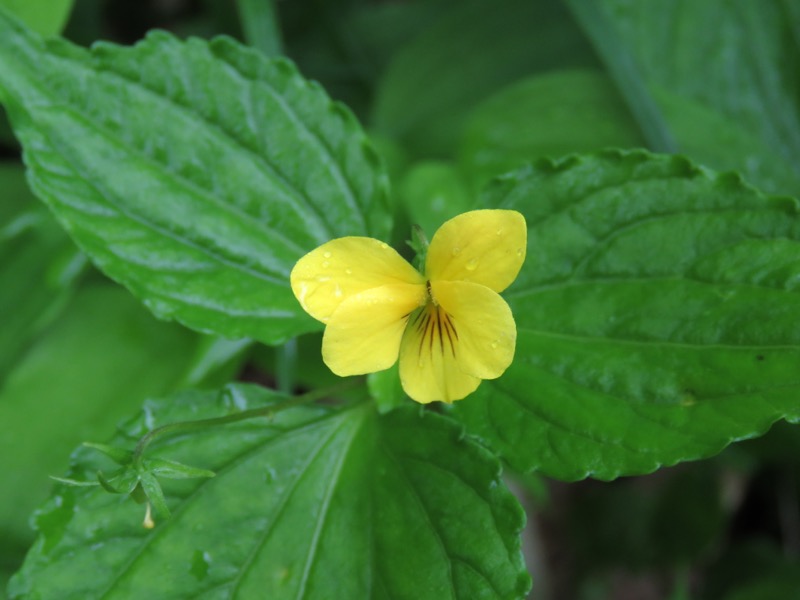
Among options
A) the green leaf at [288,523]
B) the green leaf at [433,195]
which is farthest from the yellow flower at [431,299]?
the green leaf at [433,195]

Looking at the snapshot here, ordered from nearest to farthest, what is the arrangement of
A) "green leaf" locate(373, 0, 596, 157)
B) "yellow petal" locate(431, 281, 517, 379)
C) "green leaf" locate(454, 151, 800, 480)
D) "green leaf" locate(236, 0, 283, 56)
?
"yellow petal" locate(431, 281, 517, 379) → "green leaf" locate(454, 151, 800, 480) → "green leaf" locate(236, 0, 283, 56) → "green leaf" locate(373, 0, 596, 157)

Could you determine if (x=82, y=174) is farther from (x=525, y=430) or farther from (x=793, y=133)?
(x=793, y=133)

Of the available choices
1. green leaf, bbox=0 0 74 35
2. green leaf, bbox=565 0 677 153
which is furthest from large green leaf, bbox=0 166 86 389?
green leaf, bbox=565 0 677 153

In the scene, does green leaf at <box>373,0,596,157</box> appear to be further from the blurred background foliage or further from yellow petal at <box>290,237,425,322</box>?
yellow petal at <box>290,237,425,322</box>

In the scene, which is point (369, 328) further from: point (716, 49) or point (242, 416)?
point (716, 49)

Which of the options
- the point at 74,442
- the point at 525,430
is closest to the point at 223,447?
the point at 525,430

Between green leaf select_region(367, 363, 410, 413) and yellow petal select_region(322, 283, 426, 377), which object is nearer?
yellow petal select_region(322, 283, 426, 377)

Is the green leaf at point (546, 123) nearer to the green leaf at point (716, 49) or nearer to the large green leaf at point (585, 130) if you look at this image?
the large green leaf at point (585, 130)

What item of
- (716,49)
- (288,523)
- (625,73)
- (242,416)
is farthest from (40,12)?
(716,49)
